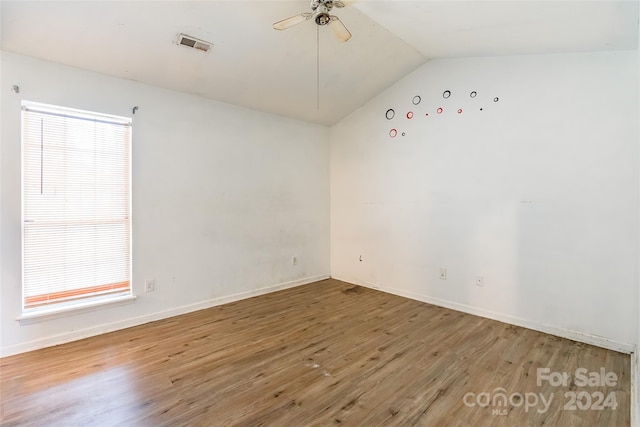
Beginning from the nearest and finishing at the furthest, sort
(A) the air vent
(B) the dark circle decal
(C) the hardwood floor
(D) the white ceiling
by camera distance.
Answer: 1. (C) the hardwood floor
2. (D) the white ceiling
3. (A) the air vent
4. (B) the dark circle decal

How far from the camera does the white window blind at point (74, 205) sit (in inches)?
105

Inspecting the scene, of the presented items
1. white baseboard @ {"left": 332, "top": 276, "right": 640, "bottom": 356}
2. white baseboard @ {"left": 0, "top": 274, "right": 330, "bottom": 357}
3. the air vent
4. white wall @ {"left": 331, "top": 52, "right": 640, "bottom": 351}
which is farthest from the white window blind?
white baseboard @ {"left": 332, "top": 276, "right": 640, "bottom": 356}

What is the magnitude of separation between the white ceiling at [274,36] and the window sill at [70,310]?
2.18 m

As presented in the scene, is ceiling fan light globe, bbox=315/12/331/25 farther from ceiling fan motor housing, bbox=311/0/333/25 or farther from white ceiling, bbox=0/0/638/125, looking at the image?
white ceiling, bbox=0/0/638/125

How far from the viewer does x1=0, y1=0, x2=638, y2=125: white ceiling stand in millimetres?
2301

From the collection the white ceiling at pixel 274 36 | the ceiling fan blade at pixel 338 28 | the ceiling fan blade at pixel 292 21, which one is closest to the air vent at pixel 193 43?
the white ceiling at pixel 274 36

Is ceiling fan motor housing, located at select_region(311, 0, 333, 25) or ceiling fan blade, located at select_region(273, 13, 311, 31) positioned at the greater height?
ceiling fan motor housing, located at select_region(311, 0, 333, 25)

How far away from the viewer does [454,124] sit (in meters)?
3.72

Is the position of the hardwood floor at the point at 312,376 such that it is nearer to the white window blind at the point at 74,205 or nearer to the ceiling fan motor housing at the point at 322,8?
the white window blind at the point at 74,205

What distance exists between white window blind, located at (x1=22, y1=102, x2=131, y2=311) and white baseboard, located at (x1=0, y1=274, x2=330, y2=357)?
29 cm

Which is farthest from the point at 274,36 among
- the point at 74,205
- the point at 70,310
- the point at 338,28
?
the point at 70,310

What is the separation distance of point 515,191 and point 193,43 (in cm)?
348

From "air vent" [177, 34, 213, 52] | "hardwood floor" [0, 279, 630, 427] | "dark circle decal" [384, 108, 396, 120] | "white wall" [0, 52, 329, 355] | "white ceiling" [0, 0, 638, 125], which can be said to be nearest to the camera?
"hardwood floor" [0, 279, 630, 427]

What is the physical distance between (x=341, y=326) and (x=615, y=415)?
207cm
